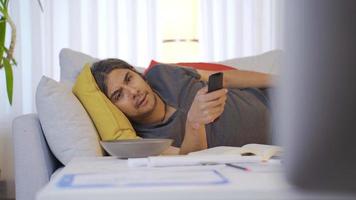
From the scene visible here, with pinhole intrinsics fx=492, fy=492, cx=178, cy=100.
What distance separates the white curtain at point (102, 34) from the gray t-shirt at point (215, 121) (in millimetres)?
1080

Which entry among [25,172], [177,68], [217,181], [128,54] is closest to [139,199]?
[217,181]

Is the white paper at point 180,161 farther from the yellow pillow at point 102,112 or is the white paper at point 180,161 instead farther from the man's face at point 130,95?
the man's face at point 130,95

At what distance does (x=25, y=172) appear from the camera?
1.34 m

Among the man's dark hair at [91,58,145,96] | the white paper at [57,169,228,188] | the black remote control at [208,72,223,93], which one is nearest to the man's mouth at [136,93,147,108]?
the man's dark hair at [91,58,145,96]

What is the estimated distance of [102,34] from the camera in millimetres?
2852

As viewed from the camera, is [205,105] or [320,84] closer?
[320,84]

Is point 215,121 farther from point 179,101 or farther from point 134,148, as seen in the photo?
point 134,148

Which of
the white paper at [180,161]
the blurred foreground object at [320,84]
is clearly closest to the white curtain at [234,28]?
the white paper at [180,161]

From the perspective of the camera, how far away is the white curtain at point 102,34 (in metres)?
2.75

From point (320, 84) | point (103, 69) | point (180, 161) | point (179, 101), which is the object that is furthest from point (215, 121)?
point (320, 84)

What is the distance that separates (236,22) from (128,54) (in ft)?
2.21

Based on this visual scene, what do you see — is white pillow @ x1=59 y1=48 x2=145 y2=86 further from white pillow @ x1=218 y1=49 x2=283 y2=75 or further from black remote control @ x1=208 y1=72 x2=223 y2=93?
black remote control @ x1=208 y1=72 x2=223 y2=93

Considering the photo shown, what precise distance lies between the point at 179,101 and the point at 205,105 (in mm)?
472

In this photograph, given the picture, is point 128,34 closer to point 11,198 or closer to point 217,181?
point 11,198
